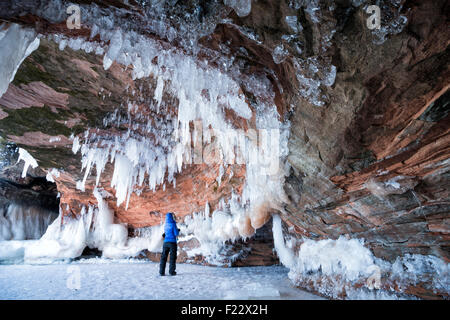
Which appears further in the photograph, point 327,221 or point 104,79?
point 104,79

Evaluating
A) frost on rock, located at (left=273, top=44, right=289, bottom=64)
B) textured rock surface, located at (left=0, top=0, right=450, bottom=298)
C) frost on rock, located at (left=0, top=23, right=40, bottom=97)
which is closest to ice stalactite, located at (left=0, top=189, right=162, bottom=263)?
textured rock surface, located at (left=0, top=0, right=450, bottom=298)

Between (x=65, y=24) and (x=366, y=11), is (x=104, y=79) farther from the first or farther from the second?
(x=366, y=11)

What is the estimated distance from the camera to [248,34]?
228cm

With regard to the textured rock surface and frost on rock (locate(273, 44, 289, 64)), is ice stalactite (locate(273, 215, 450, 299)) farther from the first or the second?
frost on rock (locate(273, 44, 289, 64))

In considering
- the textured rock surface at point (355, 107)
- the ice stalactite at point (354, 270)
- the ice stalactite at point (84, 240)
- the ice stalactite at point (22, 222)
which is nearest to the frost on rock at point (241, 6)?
the textured rock surface at point (355, 107)

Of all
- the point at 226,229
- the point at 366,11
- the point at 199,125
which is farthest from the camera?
the point at 226,229

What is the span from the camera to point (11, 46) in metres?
2.53

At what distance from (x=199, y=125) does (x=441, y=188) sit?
14.7ft

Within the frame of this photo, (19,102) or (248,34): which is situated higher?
(19,102)

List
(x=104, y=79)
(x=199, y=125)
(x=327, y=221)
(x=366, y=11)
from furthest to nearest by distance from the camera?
1. (x=199, y=125)
2. (x=104, y=79)
3. (x=327, y=221)
4. (x=366, y=11)

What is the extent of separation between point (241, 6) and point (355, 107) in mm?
1345

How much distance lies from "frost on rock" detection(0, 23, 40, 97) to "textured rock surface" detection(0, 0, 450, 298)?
4.4 inches

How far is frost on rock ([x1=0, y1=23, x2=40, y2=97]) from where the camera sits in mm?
2449
